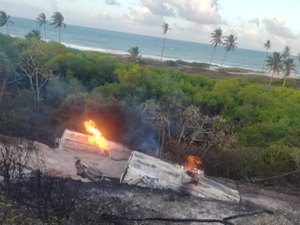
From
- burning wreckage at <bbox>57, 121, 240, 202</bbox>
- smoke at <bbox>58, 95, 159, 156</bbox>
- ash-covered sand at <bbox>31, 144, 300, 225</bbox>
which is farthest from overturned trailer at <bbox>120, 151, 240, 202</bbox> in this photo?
smoke at <bbox>58, 95, 159, 156</bbox>

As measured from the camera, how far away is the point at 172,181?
49.3ft

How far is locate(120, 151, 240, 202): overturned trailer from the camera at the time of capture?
14727 mm

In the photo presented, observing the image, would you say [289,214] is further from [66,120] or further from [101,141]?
[66,120]

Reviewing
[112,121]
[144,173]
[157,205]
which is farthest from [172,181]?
[112,121]

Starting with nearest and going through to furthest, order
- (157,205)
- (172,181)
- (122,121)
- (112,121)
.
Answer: (157,205)
(172,181)
(112,121)
(122,121)

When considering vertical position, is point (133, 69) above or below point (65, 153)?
above

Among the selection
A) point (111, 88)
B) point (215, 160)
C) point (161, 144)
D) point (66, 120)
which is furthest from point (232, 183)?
point (111, 88)

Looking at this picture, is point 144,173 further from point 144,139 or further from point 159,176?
point 144,139

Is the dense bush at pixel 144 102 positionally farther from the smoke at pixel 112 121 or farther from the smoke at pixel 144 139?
the smoke at pixel 144 139

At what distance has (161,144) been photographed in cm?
2181

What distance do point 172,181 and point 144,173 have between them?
1.07m

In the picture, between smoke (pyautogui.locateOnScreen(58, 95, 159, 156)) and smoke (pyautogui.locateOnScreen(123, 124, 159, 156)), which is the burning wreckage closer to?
smoke (pyautogui.locateOnScreen(123, 124, 159, 156))

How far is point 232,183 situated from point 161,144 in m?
5.41

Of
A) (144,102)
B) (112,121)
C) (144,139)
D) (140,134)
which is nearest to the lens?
(144,139)
